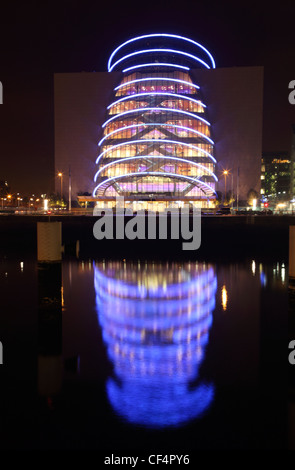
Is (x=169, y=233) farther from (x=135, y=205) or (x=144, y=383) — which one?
(x=135, y=205)

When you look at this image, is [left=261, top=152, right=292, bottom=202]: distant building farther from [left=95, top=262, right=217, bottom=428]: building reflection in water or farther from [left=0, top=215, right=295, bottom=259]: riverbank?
[left=95, top=262, right=217, bottom=428]: building reflection in water

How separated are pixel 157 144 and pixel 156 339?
55056mm

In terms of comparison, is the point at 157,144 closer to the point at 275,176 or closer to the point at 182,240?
the point at 182,240

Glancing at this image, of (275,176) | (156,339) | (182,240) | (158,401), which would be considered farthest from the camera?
(275,176)

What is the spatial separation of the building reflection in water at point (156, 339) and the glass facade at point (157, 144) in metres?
42.2

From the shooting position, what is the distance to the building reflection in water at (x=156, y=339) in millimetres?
8125

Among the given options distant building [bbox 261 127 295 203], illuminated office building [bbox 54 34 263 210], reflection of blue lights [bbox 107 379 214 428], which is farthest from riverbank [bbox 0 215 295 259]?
distant building [bbox 261 127 295 203]

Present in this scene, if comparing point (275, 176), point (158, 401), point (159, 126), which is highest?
point (275, 176)

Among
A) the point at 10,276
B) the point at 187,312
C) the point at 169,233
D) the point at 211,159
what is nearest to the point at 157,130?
the point at 211,159

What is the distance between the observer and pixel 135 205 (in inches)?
2554

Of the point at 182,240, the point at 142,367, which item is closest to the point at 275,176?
the point at 182,240

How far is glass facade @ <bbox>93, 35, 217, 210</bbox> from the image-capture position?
2549 inches

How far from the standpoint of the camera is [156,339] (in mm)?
12344

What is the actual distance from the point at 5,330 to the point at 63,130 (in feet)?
208
